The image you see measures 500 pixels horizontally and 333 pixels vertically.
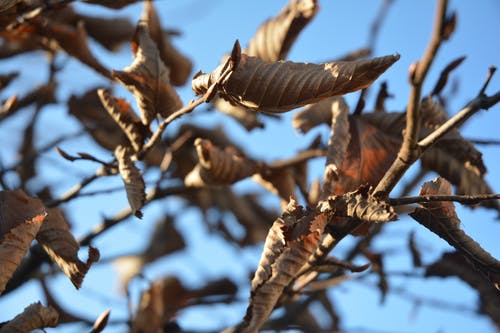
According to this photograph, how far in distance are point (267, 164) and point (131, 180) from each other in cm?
52

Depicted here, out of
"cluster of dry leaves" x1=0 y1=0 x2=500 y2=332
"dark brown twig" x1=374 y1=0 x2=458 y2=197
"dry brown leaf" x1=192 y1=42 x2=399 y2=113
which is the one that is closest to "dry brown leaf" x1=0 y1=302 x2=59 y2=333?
Result: "cluster of dry leaves" x1=0 y1=0 x2=500 y2=332

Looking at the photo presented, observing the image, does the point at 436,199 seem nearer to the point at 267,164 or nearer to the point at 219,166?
the point at 219,166

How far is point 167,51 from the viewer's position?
64.9 inches

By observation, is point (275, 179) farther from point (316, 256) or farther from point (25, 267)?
point (25, 267)

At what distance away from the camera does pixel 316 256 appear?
106 cm

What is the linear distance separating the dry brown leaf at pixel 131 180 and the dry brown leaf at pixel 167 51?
45 centimetres

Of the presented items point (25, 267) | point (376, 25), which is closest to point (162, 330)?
point (25, 267)

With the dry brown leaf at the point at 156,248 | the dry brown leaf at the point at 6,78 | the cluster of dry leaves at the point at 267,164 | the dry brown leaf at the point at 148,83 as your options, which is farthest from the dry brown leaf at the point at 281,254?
the dry brown leaf at the point at 156,248

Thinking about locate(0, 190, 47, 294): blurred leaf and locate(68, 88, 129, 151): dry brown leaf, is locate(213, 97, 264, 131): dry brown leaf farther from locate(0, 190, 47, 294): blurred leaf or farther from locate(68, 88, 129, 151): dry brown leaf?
locate(0, 190, 47, 294): blurred leaf

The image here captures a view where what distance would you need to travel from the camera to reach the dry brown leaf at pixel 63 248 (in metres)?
0.98

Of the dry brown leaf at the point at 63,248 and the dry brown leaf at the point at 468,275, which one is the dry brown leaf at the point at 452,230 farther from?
the dry brown leaf at the point at 63,248

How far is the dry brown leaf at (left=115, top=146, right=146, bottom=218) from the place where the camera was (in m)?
1.05

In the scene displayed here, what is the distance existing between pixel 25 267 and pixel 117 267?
176 cm

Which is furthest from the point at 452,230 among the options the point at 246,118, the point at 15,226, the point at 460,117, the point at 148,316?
the point at 148,316
